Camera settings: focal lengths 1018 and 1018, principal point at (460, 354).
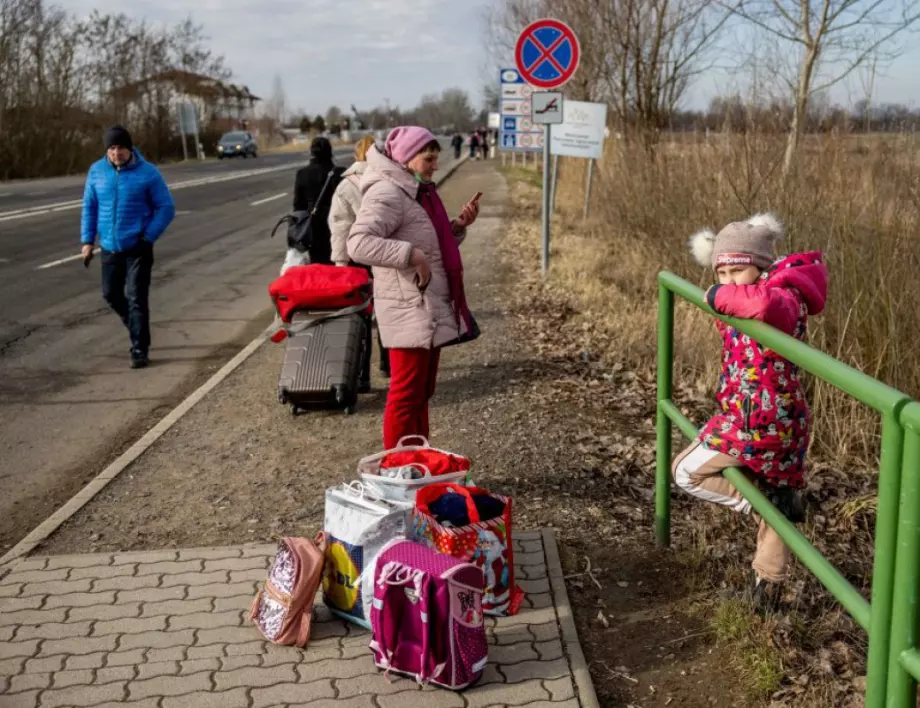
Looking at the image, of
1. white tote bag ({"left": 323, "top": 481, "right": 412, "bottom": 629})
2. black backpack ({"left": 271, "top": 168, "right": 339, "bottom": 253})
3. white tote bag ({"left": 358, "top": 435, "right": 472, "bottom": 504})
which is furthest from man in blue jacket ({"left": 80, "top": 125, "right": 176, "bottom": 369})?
white tote bag ({"left": 323, "top": 481, "right": 412, "bottom": 629})

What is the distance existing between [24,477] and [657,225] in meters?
7.75

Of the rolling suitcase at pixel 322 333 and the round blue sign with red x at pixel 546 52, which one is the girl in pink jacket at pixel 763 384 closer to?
the rolling suitcase at pixel 322 333

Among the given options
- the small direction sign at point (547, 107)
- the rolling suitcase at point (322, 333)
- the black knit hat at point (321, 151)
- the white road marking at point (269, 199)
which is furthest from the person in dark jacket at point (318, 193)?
the white road marking at point (269, 199)

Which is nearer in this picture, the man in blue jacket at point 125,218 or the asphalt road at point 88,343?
the asphalt road at point 88,343

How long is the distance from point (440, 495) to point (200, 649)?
1.03 metres

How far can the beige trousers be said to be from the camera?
12.0 feet

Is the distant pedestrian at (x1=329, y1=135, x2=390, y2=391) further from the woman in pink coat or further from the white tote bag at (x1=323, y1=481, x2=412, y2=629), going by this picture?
the white tote bag at (x1=323, y1=481, x2=412, y2=629)

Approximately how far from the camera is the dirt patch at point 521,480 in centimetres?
377

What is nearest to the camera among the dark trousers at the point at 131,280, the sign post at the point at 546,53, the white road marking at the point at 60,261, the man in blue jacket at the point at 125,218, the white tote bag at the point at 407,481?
the white tote bag at the point at 407,481

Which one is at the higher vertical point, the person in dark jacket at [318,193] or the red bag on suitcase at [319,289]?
the person in dark jacket at [318,193]

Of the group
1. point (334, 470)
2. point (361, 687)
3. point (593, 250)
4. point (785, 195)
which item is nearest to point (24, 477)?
point (334, 470)

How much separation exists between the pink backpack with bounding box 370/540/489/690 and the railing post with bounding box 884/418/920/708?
4.54 ft

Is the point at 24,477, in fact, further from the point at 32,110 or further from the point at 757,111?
the point at 32,110

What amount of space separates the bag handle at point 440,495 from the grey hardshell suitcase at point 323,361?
2.68m
